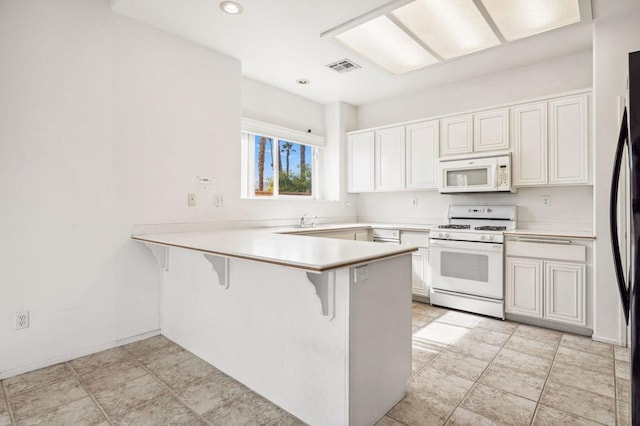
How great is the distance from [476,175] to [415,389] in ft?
8.10

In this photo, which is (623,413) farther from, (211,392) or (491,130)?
(491,130)

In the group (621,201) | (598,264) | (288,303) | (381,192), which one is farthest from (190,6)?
(598,264)

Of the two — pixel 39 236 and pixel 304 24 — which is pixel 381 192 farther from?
pixel 39 236

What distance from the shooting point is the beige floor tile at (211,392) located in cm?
Result: 190

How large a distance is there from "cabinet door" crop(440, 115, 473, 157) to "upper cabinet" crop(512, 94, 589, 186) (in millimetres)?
453

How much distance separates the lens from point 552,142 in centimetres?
323

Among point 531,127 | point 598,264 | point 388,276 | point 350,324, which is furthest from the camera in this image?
point 531,127

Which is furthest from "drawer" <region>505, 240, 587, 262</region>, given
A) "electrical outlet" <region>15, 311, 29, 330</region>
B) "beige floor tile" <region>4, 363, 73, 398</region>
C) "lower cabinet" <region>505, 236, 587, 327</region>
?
"electrical outlet" <region>15, 311, 29, 330</region>

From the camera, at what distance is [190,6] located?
8.36 ft

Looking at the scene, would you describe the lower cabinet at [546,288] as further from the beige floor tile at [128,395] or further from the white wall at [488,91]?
the beige floor tile at [128,395]

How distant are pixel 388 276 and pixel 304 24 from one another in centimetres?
221

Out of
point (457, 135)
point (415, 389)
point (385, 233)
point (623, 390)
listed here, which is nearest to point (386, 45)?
point (457, 135)

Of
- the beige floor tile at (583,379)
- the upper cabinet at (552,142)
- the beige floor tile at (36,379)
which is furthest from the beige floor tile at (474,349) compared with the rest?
the beige floor tile at (36,379)

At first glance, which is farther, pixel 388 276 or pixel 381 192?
pixel 381 192
